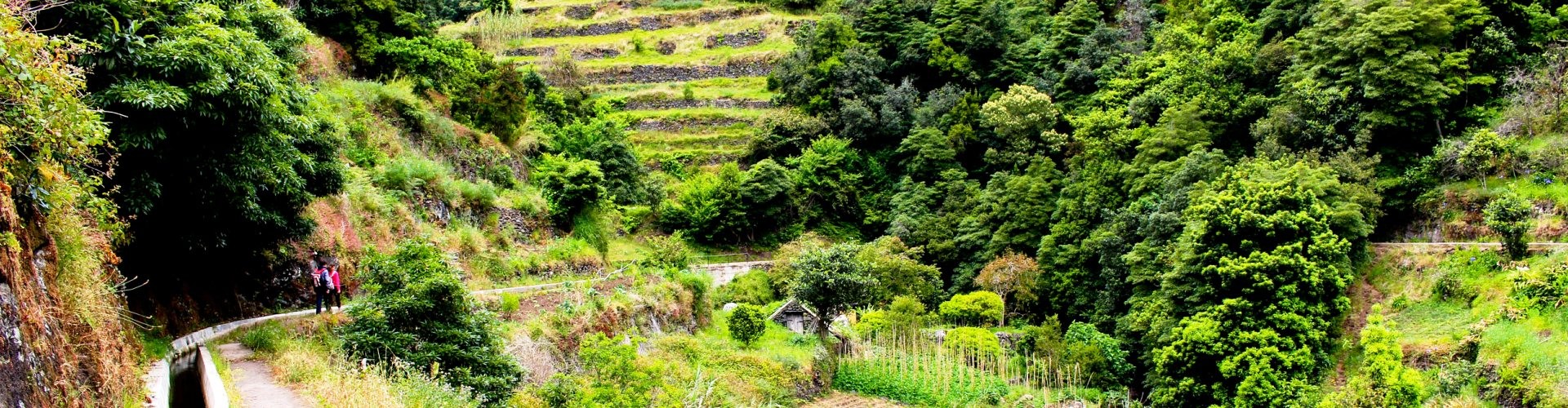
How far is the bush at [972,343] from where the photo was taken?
29.2m

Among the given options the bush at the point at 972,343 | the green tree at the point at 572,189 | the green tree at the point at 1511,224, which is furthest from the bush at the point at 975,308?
the green tree at the point at 1511,224

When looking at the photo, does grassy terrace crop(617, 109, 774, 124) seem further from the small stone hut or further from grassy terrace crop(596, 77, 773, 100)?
the small stone hut

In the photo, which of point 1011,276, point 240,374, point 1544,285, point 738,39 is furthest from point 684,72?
point 240,374

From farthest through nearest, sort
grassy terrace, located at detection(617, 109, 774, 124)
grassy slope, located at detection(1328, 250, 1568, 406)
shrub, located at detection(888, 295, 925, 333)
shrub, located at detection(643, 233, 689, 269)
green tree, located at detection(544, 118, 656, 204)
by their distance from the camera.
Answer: grassy terrace, located at detection(617, 109, 774, 124) < green tree, located at detection(544, 118, 656, 204) < shrub, located at detection(888, 295, 925, 333) < shrub, located at detection(643, 233, 689, 269) < grassy slope, located at detection(1328, 250, 1568, 406)

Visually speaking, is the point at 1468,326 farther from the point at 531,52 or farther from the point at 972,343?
the point at 531,52

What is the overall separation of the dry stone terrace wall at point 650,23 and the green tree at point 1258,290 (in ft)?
115

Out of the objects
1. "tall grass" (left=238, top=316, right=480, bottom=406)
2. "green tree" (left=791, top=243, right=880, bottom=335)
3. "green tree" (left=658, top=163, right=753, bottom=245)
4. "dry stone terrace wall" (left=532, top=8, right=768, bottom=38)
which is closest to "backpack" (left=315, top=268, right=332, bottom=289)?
"tall grass" (left=238, top=316, right=480, bottom=406)

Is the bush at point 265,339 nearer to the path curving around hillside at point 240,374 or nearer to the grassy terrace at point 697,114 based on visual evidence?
the path curving around hillside at point 240,374

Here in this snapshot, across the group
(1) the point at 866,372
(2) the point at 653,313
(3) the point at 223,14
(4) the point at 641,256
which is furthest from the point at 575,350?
(4) the point at 641,256

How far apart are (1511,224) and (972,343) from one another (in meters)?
13.2

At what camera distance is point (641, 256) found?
3319cm

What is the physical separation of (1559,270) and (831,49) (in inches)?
1235

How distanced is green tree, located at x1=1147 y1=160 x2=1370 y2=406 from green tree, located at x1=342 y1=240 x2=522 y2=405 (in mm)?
17203

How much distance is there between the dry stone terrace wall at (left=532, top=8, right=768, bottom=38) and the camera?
5474cm
